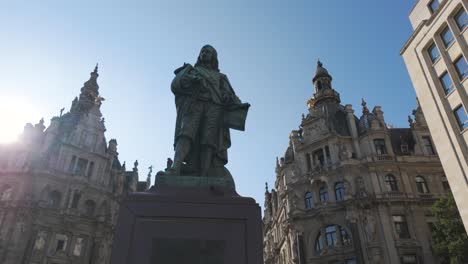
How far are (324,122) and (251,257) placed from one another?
A: 115 ft

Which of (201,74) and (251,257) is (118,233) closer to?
(251,257)

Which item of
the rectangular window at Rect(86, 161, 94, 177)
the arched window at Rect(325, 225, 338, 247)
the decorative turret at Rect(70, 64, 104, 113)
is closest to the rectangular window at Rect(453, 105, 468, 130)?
the arched window at Rect(325, 225, 338, 247)

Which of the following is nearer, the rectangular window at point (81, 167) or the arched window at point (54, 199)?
the arched window at point (54, 199)

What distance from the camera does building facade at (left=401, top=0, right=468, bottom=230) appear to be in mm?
22250

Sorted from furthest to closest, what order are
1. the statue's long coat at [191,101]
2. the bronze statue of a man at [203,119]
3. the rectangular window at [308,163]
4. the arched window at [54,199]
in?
the rectangular window at [308,163], the arched window at [54,199], the statue's long coat at [191,101], the bronze statue of a man at [203,119]

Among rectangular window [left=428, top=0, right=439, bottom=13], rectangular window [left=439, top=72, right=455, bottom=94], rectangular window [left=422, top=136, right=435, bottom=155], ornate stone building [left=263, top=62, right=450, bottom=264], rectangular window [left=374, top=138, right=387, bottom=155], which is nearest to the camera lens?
rectangular window [left=439, top=72, right=455, bottom=94]

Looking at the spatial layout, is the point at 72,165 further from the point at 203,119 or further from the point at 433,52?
the point at 433,52

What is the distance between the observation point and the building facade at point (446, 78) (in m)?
22.2

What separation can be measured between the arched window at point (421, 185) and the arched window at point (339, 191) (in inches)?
289

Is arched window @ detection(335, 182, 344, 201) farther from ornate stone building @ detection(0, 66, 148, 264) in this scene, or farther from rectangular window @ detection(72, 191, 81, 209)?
rectangular window @ detection(72, 191, 81, 209)

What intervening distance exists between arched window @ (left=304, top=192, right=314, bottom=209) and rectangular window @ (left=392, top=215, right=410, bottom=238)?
781cm

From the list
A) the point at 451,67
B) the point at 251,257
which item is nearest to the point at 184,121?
the point at 251,257

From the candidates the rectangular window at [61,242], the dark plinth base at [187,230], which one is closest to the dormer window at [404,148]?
the dark plinth base at [187,230]

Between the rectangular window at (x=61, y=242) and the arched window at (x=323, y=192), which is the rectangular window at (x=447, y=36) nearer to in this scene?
the arched window at (x=323, y=192)
